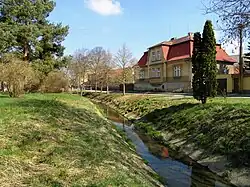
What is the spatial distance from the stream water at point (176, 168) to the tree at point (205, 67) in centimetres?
669

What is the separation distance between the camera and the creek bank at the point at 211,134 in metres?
11.0

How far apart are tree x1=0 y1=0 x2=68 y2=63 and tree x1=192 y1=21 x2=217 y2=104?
65.5 feet

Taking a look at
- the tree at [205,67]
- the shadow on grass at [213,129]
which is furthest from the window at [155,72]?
the shadow on grass at [213,129]

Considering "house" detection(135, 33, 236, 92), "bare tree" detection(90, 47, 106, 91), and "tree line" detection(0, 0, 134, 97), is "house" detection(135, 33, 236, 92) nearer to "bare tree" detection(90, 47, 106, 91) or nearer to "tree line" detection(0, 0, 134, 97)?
"bare tree" detection(90, 47, 106, 91)

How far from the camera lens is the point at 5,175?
19.7 ft

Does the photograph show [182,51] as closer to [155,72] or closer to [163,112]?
[155,72]

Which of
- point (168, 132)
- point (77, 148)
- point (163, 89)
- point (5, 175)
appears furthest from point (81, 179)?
point (163, 89)

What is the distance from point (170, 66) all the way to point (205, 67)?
97.1ft

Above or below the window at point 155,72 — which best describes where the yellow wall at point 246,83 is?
below

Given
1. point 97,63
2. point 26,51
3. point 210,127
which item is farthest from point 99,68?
point 210,127

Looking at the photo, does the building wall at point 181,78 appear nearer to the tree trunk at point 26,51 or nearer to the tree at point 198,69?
the tree at point 198,69

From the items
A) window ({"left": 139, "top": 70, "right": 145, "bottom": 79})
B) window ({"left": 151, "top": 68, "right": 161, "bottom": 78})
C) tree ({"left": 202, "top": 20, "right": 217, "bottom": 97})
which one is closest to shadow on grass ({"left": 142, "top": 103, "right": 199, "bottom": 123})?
tree ({"left": 202, "top": 20, "right": 217, "bottom": 97})

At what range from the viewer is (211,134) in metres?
14.3

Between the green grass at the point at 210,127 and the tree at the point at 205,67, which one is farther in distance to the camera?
the tree at the point at 205,67
